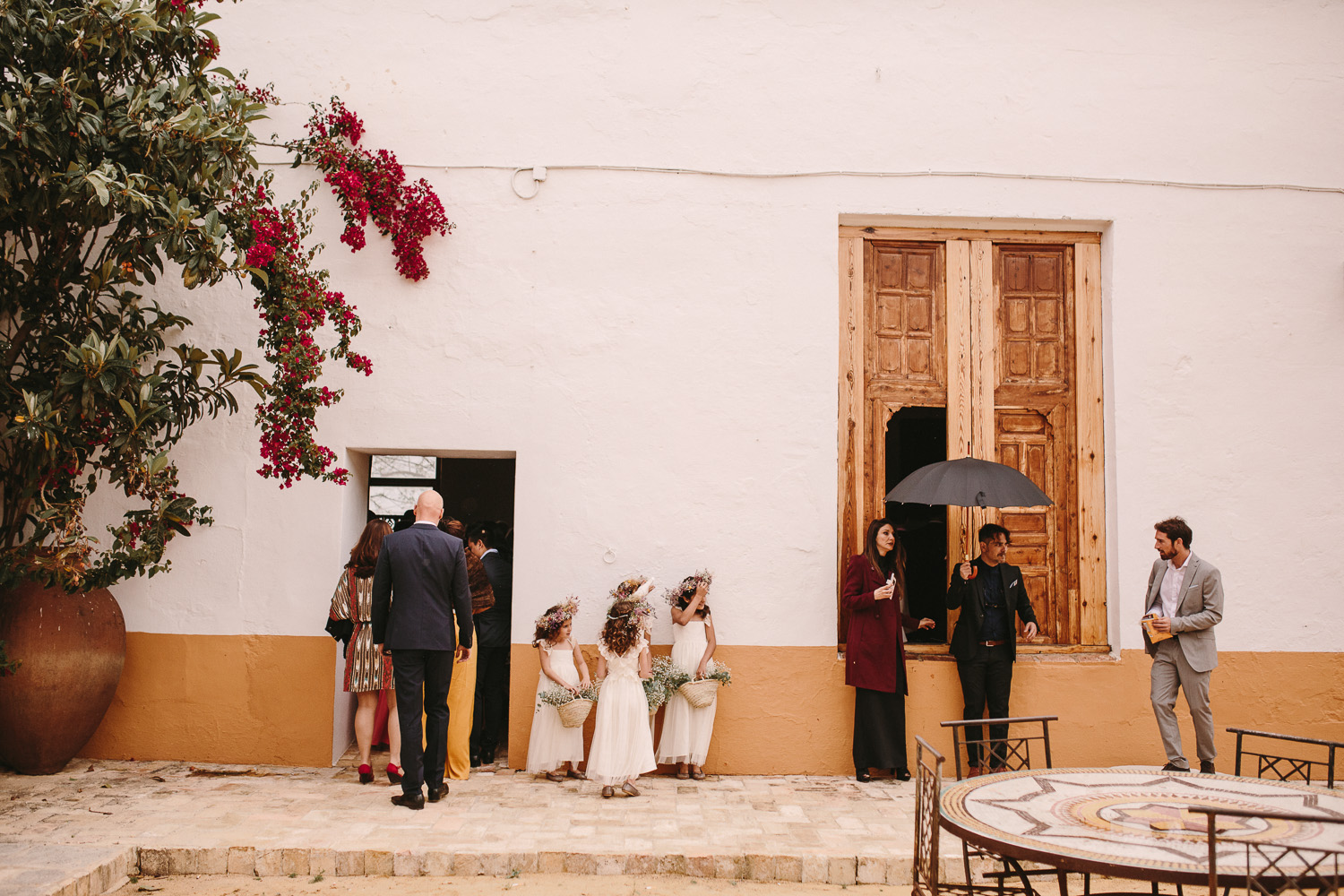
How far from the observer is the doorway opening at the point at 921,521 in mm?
7664

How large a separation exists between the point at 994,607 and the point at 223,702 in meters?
5.56

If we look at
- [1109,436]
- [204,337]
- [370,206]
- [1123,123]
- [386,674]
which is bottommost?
[386,674]

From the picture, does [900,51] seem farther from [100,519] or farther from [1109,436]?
[100,519]

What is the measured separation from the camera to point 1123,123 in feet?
24.9

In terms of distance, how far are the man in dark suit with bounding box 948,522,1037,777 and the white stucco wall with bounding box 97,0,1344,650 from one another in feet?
2.99

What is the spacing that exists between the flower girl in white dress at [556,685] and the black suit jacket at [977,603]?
2655mm

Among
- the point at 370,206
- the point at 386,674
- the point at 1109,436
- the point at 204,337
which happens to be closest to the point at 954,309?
the point at 1109,436

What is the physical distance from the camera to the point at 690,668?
272 inches

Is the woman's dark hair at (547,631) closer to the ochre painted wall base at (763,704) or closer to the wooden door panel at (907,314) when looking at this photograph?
the ochre painted wall base at (763,704)

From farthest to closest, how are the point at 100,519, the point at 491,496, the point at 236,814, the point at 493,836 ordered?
the point at 491,496 < the point at 100,519 < the point at 236,814 < the point at 493,836

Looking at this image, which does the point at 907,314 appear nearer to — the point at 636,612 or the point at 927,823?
the point at 636,612

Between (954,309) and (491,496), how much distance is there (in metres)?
6.09

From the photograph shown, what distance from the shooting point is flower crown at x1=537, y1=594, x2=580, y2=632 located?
6621 millimetres

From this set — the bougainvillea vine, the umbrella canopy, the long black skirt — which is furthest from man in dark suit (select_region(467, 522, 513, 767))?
the umbrella canopy
